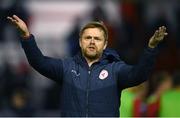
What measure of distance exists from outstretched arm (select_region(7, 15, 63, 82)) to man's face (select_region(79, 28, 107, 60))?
0.85 feet

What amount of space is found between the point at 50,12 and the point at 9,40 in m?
1.39

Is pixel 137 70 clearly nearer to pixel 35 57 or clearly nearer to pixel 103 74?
pixel 103 74

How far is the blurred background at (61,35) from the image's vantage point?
559 inches

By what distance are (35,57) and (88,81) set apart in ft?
1.52

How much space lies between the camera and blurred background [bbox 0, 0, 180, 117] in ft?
46.5

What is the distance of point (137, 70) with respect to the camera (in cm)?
736

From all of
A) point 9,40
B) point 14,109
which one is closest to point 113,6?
point 9,40

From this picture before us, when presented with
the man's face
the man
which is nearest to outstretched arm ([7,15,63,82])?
the man

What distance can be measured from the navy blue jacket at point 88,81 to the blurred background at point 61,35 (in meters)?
5.18

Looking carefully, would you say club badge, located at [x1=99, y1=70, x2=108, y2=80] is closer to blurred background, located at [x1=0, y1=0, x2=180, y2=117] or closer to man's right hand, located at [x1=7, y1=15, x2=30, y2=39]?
man's right hand, located at [x1=7, y1=15, x2=30, y2=39]

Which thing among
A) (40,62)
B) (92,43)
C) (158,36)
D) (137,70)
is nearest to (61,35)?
(40,62)

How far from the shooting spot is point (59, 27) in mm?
17141

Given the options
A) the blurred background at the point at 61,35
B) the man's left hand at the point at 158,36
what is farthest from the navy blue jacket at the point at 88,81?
the blurred background at the point at 61,35

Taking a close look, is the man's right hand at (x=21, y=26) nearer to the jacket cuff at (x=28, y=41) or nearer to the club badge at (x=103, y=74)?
the jacket cuff at (x=28, y=41)
